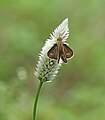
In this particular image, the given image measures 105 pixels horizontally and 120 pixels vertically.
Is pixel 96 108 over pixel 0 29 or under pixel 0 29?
under

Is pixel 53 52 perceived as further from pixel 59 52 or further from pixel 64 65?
pixel 64 65

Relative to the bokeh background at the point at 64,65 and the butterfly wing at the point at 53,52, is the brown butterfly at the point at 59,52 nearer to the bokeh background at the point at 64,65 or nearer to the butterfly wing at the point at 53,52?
the butterfly wing at the point at 53,52

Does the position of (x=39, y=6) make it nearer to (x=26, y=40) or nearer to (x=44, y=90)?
(x=26, y=40)

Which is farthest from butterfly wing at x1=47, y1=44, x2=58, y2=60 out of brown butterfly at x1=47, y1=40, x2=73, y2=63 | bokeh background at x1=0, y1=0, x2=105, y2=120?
bokeh background at x1=0, y1=0, x2=105, y2=120

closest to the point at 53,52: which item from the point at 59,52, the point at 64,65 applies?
the point at 59,52

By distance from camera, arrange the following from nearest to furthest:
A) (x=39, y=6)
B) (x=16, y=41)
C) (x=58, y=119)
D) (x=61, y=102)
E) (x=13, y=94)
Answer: (x=13, y=94) → (x=58, y=119) → (x=61, y=102) → (x=16, y=41) → (x=39, y=6)

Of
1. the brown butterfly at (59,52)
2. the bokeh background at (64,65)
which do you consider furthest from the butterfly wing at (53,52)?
the bokeh background at (64,65)

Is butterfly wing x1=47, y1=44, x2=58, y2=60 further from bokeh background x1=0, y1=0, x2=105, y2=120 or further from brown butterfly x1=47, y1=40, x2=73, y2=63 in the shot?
bokeh background x1=0, y1=0, x2=105, y2=120

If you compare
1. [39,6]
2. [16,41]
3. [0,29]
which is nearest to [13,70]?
[16,41]
